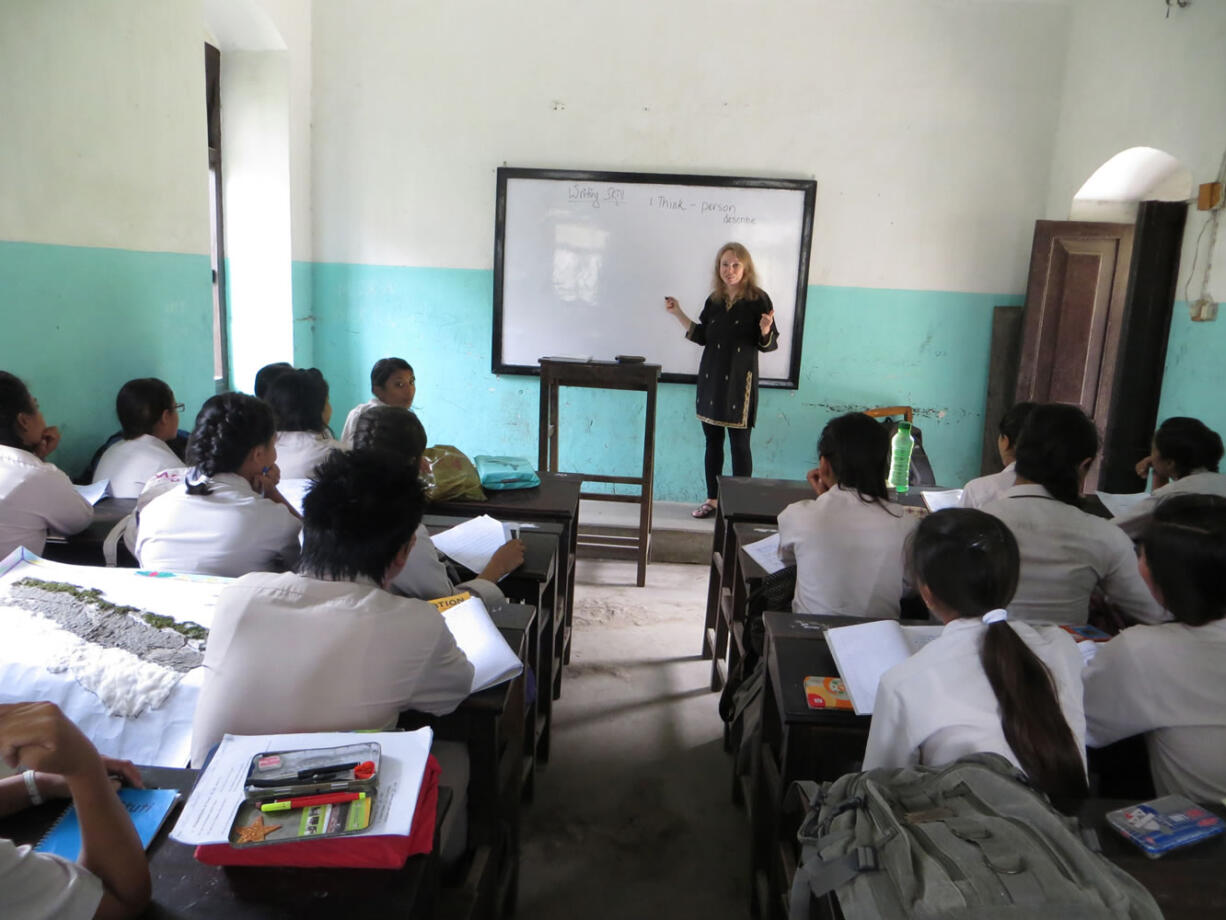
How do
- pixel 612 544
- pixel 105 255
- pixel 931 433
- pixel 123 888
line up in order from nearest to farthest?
pixel 123 888, pixel 105 255, pixel 612 544, pixel 931 433

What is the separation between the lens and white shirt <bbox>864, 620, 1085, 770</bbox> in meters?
1.16

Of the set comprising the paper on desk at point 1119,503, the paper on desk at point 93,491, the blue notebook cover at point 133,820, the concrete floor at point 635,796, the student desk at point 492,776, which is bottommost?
the concrete floor at point 635,796

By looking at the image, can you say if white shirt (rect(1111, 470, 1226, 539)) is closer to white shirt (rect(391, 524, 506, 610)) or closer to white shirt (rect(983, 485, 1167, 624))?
white shirt (rect(983, 485, 1167, 624))

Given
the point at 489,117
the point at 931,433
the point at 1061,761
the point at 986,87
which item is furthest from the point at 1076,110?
the point at 1061,761

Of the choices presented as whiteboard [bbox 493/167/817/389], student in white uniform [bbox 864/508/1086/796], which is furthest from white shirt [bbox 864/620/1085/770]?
whiteboard [bbox 493/167/817/389]

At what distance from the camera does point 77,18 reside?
8.59ft

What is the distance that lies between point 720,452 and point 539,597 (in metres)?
2.59

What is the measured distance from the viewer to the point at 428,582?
1.71 meters

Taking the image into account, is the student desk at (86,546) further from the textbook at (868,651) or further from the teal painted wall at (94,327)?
→ the textbook at (868,651)

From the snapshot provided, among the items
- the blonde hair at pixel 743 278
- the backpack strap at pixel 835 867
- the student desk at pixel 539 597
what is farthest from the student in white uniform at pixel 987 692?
the blonde hair at pixel 743 278

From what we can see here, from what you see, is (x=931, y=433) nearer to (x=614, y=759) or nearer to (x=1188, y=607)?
(x=614, y=759)

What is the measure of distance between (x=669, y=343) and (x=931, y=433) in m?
1.56

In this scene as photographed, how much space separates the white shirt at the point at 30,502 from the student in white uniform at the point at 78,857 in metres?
1.42

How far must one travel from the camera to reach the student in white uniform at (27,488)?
195cm
